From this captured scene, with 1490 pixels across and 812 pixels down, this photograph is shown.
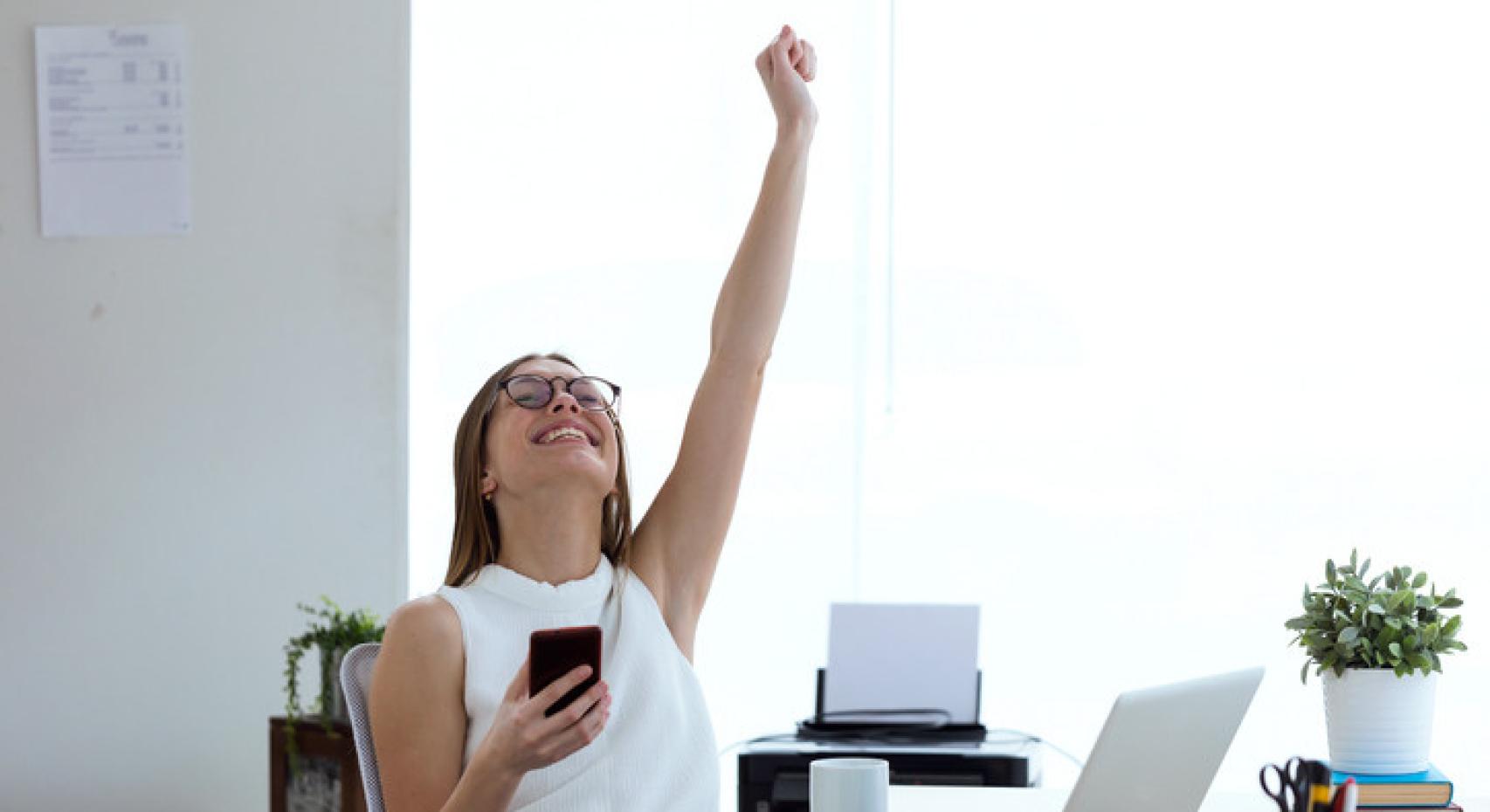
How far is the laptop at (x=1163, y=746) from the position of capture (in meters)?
1.52

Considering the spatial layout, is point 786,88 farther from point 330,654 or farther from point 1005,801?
point 330,654

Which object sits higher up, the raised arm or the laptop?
the raised arm

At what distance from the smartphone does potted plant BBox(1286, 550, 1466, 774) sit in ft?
2.95

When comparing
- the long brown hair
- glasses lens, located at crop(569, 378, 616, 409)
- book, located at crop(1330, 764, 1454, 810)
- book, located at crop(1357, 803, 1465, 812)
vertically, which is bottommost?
book, located at crop(1357, 803, 1465, 812)

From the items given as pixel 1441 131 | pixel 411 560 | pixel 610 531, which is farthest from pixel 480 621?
pixel 1441 131

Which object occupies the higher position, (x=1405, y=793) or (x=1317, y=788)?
(x=1317, y=788)

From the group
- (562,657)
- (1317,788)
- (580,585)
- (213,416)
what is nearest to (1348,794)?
(1317,788)

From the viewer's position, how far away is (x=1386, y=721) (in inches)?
78.0

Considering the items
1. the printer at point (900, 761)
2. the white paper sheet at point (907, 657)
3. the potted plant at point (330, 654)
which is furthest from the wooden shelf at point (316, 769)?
the white paper sheet at point (907, 657)

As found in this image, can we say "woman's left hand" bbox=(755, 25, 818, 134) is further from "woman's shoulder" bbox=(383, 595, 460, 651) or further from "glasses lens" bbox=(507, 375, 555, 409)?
"woman's shoulder" bbox=(383, 595, 460, 651)

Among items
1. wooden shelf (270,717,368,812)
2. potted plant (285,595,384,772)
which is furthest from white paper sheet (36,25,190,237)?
wooden shelf (270,717,368,812)

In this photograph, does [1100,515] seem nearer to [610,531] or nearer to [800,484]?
[800,484]

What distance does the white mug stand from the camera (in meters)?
1.64

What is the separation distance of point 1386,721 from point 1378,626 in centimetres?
11
